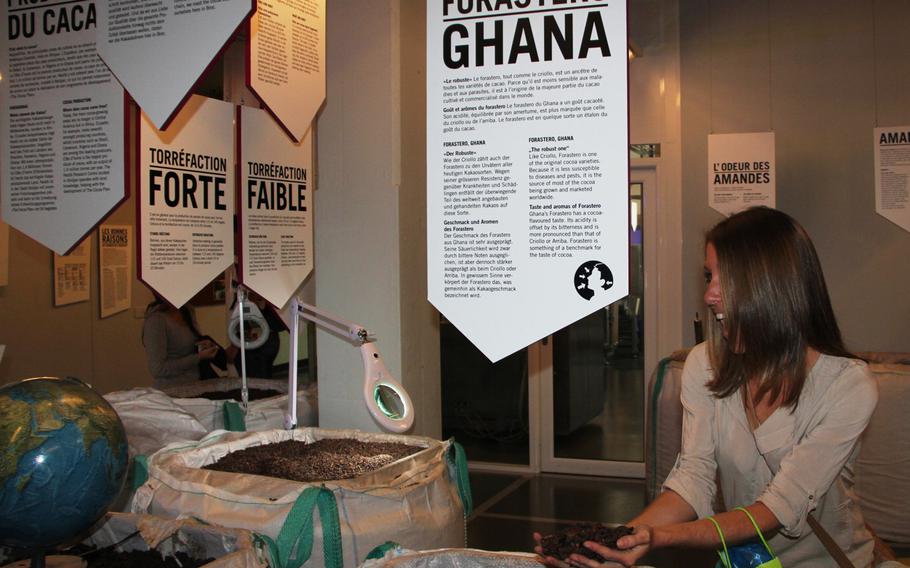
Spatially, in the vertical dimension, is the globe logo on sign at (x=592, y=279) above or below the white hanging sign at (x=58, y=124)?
below

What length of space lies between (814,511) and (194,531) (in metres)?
1.39

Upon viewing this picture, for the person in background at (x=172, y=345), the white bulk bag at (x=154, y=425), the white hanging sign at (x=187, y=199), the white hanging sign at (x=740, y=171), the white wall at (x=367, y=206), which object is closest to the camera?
the white hanging sign at (x=187, y=199)

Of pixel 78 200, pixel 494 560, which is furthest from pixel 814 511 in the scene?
pixel 78 200

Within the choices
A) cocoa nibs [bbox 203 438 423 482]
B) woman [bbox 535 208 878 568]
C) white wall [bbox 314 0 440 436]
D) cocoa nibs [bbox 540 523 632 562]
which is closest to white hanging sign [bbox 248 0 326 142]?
white wall [bbox 314 0 440 436]

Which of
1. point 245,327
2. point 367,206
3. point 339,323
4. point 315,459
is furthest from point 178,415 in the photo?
point 367,206

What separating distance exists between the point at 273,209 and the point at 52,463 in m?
1.82

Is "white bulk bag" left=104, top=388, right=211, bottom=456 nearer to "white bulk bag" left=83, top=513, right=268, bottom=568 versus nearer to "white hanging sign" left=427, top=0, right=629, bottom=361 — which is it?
"white bulk bag" left=83, top=513, right=268, bottom=568

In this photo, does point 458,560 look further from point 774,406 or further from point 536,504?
point 536,504

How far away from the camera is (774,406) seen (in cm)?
186

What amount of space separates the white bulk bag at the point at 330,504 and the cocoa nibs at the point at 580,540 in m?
0.71

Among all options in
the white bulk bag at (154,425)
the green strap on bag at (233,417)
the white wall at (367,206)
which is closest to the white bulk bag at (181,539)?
the white bulk bag at (154,425)

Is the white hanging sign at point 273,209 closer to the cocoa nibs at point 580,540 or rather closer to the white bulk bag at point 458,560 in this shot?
the white bulk bag at point 458,560

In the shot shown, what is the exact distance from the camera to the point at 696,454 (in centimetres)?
192

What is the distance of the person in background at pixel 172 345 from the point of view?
4340 millimetres
